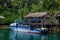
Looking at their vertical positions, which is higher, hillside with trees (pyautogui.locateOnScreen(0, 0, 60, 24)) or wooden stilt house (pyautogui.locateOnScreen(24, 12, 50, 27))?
hillside with trees (pyautogui.locateOnScreen(0, 0, 60, 24))

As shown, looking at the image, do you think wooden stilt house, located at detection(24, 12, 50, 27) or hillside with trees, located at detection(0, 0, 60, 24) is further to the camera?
hillside with trees, located at detection(0, 0, 60, 24)

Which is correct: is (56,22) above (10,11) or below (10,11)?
below

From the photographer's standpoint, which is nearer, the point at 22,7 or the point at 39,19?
the point at 39,19

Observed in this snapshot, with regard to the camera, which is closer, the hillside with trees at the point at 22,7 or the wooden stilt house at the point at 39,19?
the wooden stilt house at the point at 39,19

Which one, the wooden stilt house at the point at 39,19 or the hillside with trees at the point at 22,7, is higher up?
the hillside with trees at the point at 22,7

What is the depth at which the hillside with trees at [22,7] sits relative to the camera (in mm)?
57344

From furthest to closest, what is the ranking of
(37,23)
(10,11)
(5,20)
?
(10,11) → (5,20) → (37,23)

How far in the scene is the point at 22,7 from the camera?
67.2 meters

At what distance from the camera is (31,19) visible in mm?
52281

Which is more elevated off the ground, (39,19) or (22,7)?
(22,7)

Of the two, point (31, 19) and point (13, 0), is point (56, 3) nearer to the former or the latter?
point (31, 19)

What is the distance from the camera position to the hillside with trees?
5734cm

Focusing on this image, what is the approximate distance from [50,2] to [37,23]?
8891 millimetres

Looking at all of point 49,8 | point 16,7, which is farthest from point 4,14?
point 49,8
